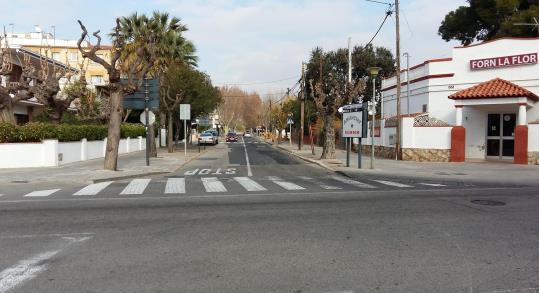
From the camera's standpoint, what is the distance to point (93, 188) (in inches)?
567

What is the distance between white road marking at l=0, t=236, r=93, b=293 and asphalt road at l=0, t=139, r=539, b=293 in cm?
1

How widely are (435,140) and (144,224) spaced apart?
20.7m

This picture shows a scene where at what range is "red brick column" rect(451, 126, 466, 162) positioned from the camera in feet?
82.4

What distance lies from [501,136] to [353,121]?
29.2 ft

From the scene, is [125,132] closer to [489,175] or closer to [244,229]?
[489,175]

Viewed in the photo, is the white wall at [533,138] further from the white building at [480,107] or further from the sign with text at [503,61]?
the sign with text at [503,61]

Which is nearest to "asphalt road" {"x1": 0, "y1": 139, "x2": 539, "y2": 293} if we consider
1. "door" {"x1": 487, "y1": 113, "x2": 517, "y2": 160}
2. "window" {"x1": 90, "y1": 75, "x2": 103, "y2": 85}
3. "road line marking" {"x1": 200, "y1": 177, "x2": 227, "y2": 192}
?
"road line marking" {"x1": 200, "y1": 177, "x2": 227, "y2": 192}

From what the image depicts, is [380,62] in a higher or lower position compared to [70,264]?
higher

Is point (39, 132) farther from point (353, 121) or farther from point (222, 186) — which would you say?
point (353, 121)

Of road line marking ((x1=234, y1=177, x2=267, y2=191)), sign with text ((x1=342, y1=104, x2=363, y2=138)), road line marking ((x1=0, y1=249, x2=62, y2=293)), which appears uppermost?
sign with text ((x1=342, y1=104, x2=363, y2=138))

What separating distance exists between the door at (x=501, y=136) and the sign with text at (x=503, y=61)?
A: 258cm

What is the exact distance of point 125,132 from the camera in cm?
3531

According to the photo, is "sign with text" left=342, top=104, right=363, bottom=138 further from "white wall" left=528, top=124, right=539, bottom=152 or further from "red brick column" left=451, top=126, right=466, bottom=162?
"white wall" left=528, top=124, right=539, bottom=152

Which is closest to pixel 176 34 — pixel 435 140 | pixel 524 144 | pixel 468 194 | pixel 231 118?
pixel 435 140
